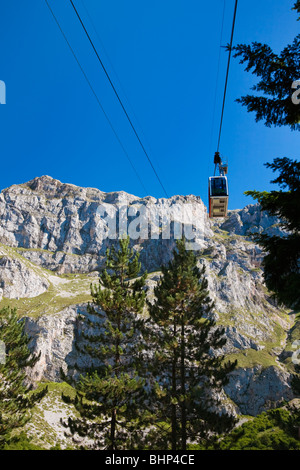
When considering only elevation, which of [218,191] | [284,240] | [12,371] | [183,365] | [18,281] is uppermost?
[218,191]

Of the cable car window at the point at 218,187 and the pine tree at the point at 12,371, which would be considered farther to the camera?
the pine tree at the point at 12,371

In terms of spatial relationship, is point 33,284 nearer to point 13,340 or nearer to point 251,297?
point 251,297

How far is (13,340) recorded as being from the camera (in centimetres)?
2492

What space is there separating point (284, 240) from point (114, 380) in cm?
1567

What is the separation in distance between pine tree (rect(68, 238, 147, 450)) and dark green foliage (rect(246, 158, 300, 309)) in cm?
1372

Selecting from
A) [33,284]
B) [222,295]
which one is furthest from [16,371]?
[33,284]

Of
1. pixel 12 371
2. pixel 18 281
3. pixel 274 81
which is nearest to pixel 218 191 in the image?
pixel 274 81

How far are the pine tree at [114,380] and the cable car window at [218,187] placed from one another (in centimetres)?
920

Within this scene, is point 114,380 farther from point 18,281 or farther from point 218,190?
point 18,281

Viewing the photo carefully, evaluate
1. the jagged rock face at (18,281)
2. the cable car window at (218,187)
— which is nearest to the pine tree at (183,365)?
the cable car window at (218,187)

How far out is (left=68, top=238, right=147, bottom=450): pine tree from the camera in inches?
719

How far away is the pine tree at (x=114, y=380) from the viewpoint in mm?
18266

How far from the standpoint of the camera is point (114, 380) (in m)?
18.4
